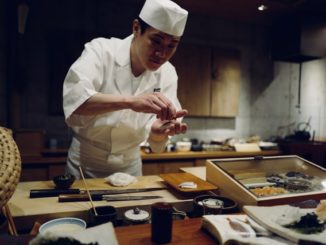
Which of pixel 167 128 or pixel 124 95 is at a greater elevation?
pixel 124 95

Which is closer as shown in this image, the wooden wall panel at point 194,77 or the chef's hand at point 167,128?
the chef's hand at point 167,128

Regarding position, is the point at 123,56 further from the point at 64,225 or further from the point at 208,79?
the point at 208,79

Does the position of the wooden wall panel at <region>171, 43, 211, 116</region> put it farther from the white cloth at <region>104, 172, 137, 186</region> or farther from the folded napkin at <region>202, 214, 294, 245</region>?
the folded napkin at <region>202, 214, 294, 245</region>

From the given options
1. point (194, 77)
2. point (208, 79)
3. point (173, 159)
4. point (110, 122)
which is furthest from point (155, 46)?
point (208, 79)

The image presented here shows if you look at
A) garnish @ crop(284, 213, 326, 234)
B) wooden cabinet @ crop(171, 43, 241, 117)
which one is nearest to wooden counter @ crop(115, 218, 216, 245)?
garnish @ crop(284, 213, 326, 234)

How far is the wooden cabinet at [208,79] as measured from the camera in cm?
493

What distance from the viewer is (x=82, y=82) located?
1.92m

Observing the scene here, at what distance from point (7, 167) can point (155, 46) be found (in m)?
1.24

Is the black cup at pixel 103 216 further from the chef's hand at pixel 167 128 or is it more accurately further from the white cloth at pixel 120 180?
the chef's hand at pixel 167 128

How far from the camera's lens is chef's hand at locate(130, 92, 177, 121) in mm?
1737

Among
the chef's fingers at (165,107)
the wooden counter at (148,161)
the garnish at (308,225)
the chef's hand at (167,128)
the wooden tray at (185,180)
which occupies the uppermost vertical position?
the chef's fingers at (165,107)

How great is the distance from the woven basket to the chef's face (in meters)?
1.07

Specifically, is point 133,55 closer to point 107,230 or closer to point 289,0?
point 107,230

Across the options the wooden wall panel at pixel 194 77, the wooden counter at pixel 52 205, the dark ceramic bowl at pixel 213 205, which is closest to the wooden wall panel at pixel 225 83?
the wooden wall panel at pixel 194 77
